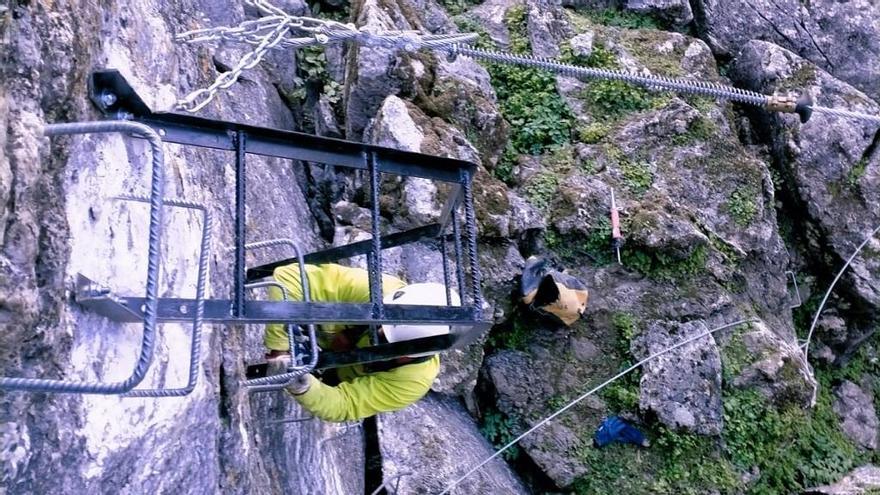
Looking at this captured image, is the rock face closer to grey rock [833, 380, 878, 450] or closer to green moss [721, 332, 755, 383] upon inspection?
grey rock [833, 380, 878, 450]

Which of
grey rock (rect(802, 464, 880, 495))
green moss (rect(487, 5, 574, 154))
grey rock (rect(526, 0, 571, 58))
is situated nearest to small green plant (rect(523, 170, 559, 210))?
green moss (rect(487, 5, 574, 154))

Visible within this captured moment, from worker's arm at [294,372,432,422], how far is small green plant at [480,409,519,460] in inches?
122

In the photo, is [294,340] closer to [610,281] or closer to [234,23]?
[234,23]

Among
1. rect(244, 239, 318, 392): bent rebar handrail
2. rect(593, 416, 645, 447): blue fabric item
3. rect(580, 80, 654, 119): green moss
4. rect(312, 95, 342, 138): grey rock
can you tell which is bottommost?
rect(593, 416, 645, 447): blue fabric item

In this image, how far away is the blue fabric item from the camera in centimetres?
802

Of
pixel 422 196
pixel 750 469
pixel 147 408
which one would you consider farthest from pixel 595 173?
pixel 147 408

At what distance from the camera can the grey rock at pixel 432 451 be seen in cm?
680

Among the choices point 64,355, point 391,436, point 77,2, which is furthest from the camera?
point 391,436

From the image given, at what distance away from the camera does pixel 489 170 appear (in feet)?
28.3

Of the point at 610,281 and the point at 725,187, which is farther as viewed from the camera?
the point at 725,187

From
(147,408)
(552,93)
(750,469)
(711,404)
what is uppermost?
(552,93)

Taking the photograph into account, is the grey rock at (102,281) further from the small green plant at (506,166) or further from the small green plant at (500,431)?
the small green plant at (506,166)

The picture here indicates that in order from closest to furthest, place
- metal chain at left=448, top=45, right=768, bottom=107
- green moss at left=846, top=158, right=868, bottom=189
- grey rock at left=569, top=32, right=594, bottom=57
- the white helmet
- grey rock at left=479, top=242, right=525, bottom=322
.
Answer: the white helmet, metal chain at left=448, top=45, right=768, bottom=107, grey rock at left=479, top=242, right=525, bottom=322, grey rock at left=569, top=32, right=594, bottom=57, green moss at left=846, top=158, right=868, bottom=189

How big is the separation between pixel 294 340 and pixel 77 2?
2027 mm
